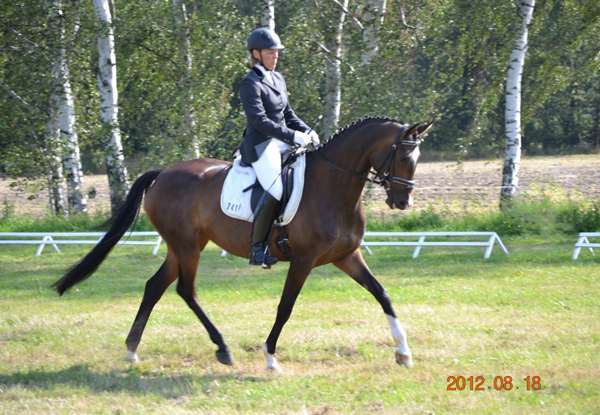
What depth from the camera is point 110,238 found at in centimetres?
768

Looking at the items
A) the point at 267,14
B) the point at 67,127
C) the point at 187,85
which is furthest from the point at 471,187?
the point at 67,127

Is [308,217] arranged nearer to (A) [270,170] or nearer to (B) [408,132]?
(A) [270,170]

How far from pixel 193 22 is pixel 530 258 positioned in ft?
30.8

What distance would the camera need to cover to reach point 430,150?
1693 inches

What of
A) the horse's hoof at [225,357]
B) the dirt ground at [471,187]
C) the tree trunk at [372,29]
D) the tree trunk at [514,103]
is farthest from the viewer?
the dirt ground at [471,187]

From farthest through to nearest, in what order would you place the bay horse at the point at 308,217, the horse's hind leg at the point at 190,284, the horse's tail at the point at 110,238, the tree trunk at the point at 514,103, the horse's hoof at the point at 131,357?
the tree trunk at the point at 514,103 → the horse's tail at the point at 110,238 → the horse's hind leg at the point at 190,284 → the horse's hoof at the point at 131,357 → the bay horse at the point at 308,217

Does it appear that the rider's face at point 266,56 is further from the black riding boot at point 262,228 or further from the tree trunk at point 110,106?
the tree trunk at point 110,106

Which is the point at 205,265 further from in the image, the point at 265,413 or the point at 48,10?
the point at 265,413

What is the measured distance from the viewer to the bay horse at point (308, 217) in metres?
6.46

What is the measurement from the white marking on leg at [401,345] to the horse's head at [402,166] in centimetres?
113

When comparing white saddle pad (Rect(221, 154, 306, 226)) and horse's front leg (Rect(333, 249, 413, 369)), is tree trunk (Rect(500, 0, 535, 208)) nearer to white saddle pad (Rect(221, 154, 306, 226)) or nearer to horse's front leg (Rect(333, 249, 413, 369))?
horse's front leg (Rect(333, 249, 413, 369))

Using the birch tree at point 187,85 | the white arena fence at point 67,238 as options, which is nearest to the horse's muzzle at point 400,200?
the white arena fence at point 67,238

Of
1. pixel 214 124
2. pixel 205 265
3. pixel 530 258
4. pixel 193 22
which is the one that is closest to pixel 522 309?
pixel 530 258

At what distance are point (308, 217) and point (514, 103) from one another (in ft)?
35.6
